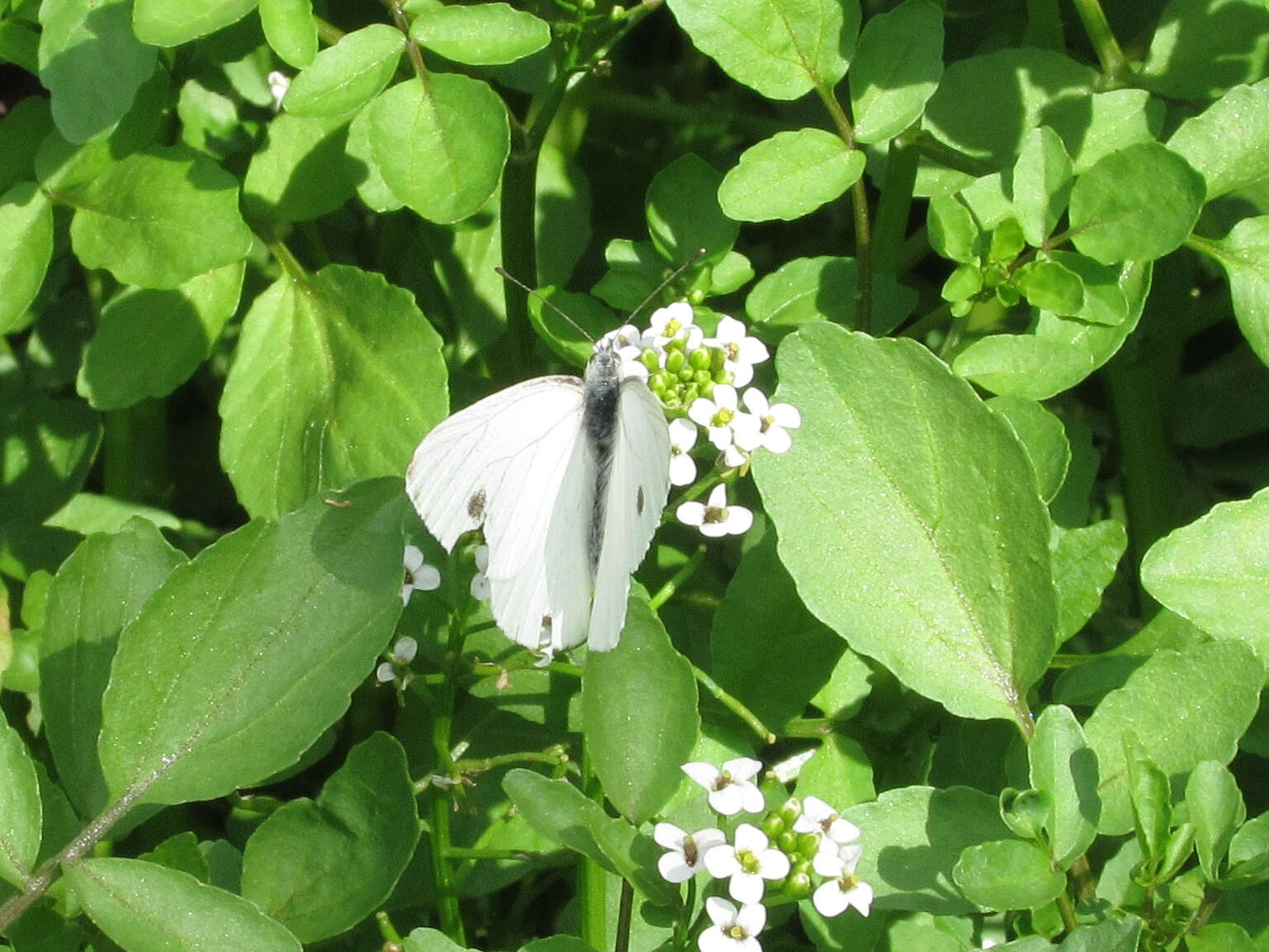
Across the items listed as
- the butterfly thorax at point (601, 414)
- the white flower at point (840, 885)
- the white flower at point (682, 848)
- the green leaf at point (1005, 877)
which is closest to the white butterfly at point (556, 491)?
the butterfly thorax at point (601, 414)

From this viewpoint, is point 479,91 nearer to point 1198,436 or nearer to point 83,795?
point 83,795

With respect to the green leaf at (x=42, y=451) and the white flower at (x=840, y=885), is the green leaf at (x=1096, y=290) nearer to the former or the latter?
A: the white flower at (x=840, y=885)

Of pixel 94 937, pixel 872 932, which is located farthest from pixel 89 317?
pixel 872 932

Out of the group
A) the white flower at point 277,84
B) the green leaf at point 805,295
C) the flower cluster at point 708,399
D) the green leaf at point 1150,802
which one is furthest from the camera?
the white flower at point 277,84

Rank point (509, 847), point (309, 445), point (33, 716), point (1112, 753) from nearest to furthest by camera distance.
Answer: point (1112, 753) < point (509, 847) < point (309, 445) < point (33, 716)

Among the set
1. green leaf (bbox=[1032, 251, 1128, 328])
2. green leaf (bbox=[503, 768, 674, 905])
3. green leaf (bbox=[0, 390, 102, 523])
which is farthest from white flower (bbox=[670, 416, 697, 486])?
green leaf (bbox=[0, 390, 102, 523])

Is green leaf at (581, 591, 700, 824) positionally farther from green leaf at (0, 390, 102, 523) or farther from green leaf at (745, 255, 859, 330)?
green leaf at (0, 390, 102, 523)
